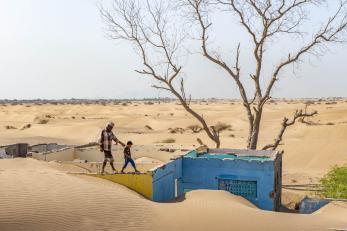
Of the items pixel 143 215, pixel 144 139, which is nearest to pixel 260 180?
pixel 143 215

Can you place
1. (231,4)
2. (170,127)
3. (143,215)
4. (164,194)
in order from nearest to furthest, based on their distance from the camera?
(143,215) → (164,194) → (231,4) → (170,127)

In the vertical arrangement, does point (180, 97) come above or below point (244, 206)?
above

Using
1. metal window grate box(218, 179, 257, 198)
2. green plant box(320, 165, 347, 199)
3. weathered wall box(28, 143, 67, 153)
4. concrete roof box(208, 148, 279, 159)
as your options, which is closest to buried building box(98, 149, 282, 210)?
metal window grate box(218, 179, 257, 198)

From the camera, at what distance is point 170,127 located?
49500 millimetres

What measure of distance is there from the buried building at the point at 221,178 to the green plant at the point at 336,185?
2.09 meters

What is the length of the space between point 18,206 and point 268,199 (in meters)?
7.24

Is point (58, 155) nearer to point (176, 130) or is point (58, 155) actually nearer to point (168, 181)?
point (168, 181)

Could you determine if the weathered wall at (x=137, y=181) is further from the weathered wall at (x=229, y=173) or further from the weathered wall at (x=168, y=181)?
the weathered wall at (x=229, y=173)

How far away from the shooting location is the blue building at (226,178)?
1416cm

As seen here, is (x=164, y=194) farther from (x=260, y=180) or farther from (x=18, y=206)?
(x=18, y=206)

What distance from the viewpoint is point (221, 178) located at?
582 inches

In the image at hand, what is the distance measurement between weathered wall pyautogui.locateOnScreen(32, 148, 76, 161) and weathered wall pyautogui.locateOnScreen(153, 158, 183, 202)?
622 cm

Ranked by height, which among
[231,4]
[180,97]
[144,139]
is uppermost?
[231,4]

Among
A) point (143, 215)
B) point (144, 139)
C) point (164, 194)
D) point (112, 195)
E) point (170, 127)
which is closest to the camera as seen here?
point (143, 215)
